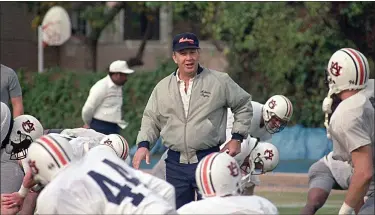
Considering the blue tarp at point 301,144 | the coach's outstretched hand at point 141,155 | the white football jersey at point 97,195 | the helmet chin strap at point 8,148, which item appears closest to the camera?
the white football jersey at point 97,195

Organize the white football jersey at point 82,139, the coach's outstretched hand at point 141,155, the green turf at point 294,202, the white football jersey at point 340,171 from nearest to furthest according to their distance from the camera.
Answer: the white football jersey at point 82,139 < the coach's outstretched hand at point 141,155 < the white football jersey at point 340,171 < the green turf at point 294,202

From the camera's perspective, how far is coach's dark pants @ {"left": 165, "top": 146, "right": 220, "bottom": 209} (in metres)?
8.99

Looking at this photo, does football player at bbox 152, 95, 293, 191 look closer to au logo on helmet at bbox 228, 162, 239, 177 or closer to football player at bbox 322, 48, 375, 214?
football player at bbox 322, 48, 375, 214

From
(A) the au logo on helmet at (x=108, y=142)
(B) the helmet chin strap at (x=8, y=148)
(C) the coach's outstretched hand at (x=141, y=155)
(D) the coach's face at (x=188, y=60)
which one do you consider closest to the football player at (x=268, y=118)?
(A) the au logo on helmet at (x=108, y=142)

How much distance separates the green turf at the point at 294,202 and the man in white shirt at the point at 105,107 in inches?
85.8

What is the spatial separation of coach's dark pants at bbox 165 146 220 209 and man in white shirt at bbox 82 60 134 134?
573cm

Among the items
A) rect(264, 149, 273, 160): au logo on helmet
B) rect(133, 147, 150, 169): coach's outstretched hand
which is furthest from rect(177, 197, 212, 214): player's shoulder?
rect(264, 149, 273, 160): au logo on helmet

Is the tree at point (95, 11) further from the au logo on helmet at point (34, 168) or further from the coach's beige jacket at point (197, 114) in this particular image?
the au logo on helmet at point (34, 168)

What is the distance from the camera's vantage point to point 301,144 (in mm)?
17531

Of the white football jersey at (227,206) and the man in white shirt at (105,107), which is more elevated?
the white football jersey at (227,206)

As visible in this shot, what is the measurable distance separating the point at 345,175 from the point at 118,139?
6.71ft

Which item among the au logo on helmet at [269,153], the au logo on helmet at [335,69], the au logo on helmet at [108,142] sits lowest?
the au logo on helmet at [269,153]

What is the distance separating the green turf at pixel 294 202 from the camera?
43.0 ft

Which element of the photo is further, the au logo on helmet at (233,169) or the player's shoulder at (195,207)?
the au logo on helmet at (233,169)
